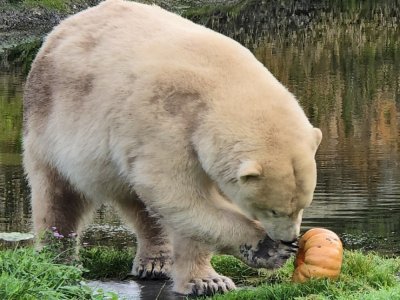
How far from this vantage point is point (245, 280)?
810cm

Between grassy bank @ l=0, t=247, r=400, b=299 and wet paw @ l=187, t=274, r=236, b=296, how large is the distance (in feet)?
0.57

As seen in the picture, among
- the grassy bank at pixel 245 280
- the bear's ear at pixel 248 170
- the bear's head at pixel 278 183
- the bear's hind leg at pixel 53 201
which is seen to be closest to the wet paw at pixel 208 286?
the grassy bank at pixel 245 280

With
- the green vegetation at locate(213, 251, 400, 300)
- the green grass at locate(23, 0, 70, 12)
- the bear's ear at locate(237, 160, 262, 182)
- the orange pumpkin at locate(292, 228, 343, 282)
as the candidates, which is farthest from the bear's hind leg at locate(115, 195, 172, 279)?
the green grass at locate(23, 0, 70, 12)

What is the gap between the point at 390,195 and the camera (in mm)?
14617

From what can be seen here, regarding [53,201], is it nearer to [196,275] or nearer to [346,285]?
[196,275]

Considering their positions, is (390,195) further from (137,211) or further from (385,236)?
(137,211)

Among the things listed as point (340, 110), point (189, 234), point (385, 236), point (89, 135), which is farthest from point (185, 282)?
point (340, 110)

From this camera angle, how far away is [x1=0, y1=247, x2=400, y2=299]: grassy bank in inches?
253

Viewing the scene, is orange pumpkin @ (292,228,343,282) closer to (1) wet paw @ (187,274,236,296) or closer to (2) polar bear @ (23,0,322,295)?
(2) polar bear @ (23,0,322,295)

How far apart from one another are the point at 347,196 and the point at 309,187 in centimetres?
811

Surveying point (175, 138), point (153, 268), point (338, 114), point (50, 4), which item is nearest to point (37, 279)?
point (175, 138)

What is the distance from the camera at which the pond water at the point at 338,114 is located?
12758 mm

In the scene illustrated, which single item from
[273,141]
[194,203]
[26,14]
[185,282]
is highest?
[26,14]

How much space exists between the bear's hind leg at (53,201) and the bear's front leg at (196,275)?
104cm
